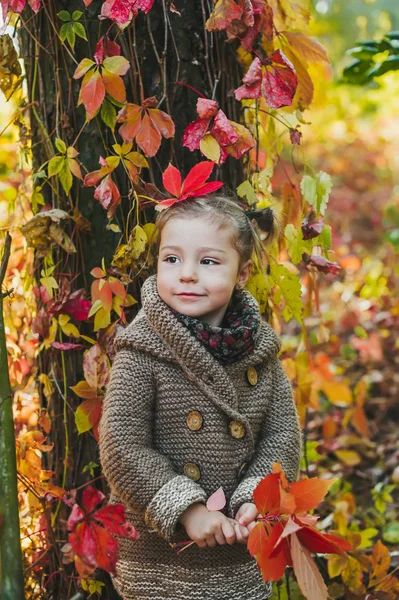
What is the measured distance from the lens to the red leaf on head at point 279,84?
6.01ft

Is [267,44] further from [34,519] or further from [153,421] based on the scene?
[34,519]

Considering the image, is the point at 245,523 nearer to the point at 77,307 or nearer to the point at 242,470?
the point at 242,470

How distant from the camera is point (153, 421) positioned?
1802 mm

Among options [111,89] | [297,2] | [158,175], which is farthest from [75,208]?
[297,2]

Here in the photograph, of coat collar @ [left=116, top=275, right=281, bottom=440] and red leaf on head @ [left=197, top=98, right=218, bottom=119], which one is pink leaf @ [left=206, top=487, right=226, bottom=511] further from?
red leaf on head @ [left=197, top=98, right=218, bottom=119]

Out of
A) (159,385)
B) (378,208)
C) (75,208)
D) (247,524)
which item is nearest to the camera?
(247,524)

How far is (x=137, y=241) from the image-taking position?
6.31 ft

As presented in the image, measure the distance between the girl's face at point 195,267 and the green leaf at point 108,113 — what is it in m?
0.34

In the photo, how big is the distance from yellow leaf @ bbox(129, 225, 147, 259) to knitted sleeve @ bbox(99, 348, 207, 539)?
0.30 m

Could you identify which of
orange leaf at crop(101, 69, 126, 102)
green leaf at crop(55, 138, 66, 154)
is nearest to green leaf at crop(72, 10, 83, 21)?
orange leaf at crop(101, 69, 126, 102)

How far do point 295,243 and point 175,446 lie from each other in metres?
0.71

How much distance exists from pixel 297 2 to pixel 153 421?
1.31 m

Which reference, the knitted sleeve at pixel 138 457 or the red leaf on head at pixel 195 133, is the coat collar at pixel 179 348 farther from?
the red leaf on head at pixel 195 133

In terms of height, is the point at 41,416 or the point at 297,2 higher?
the point at 297,2
